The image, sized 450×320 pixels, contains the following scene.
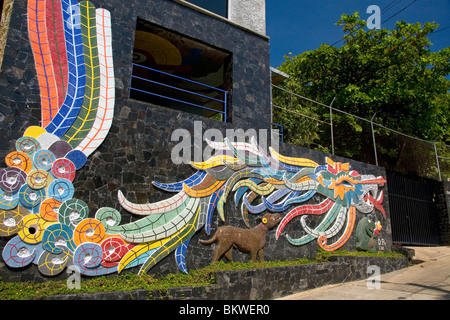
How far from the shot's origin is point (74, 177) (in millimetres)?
5680

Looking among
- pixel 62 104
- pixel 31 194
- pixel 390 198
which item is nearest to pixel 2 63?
pixel 62 104

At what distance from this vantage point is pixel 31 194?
5.25m

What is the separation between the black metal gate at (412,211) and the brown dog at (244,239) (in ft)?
21.5

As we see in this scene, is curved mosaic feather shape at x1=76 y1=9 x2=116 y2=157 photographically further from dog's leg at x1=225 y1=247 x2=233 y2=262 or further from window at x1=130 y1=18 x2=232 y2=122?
dog's leg at x1=225 y1=247 x2=233 y2=262

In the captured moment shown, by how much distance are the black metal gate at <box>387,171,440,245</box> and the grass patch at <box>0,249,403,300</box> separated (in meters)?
6.90

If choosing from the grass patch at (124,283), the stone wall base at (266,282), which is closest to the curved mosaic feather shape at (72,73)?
the grass patch at (124,283)

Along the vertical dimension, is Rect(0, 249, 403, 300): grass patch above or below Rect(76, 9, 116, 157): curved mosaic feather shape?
below

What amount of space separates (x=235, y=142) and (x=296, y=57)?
1261cm

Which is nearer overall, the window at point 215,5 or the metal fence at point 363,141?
the window at point 215,5

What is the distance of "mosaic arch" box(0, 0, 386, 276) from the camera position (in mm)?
5191

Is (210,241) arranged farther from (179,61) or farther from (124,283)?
(179,61)

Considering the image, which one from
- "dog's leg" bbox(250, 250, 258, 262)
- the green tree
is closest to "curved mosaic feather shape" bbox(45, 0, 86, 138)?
"dog's leg" bbox(250, 250, 258, 262)

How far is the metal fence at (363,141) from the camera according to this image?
43.2 ft

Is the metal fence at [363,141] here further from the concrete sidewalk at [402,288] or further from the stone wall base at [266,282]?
the stone wall base at [266,282]
